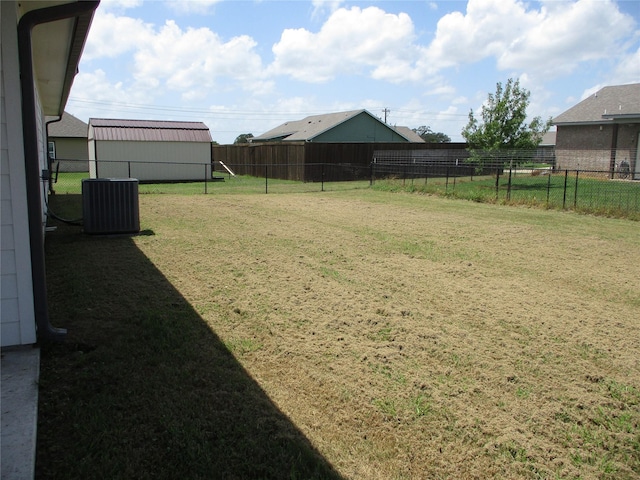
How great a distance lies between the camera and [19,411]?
317 cm

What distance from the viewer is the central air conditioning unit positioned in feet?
31.0

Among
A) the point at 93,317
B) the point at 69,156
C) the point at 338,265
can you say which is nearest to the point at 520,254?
the point at 338,265

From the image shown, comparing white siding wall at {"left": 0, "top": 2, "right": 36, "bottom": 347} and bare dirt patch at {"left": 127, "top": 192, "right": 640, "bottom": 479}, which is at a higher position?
white siding wall at {"left": 0, "top": 2, "right": 36, "bottom": 347}

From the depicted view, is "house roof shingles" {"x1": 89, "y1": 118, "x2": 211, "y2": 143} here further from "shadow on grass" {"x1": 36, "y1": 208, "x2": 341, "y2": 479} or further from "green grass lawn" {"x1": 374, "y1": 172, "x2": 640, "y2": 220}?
"shadow on grass" {"x1": 36, "y1": 208, "x2": 341, "y2": 479}

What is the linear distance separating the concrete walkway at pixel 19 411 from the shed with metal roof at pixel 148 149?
24.3 metres

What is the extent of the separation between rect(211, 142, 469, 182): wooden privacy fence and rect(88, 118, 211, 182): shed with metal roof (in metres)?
2.84

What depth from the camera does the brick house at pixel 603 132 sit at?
27453 mm

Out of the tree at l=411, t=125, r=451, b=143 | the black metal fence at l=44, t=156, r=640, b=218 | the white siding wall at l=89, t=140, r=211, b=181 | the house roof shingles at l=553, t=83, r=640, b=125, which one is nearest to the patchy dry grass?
the black metal fence at l=44, t=156, r=640, b=218

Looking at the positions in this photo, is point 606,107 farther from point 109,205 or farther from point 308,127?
point 109,205

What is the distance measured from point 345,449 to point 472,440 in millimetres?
813

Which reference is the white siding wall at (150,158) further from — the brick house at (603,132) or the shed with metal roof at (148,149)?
the brick house at (603,132)

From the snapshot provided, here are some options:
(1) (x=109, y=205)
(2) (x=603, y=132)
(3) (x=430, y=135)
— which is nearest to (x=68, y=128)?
(1) (x=109, y=205)

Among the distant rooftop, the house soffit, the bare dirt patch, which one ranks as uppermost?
the distant rooftop

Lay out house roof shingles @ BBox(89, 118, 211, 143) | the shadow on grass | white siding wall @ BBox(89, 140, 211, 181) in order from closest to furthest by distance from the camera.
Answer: the shadow on grass < white siding wall @ BBox(89, 140, 211, 181) < house roof shingles @ BBox(89, 118, 211, 143)
